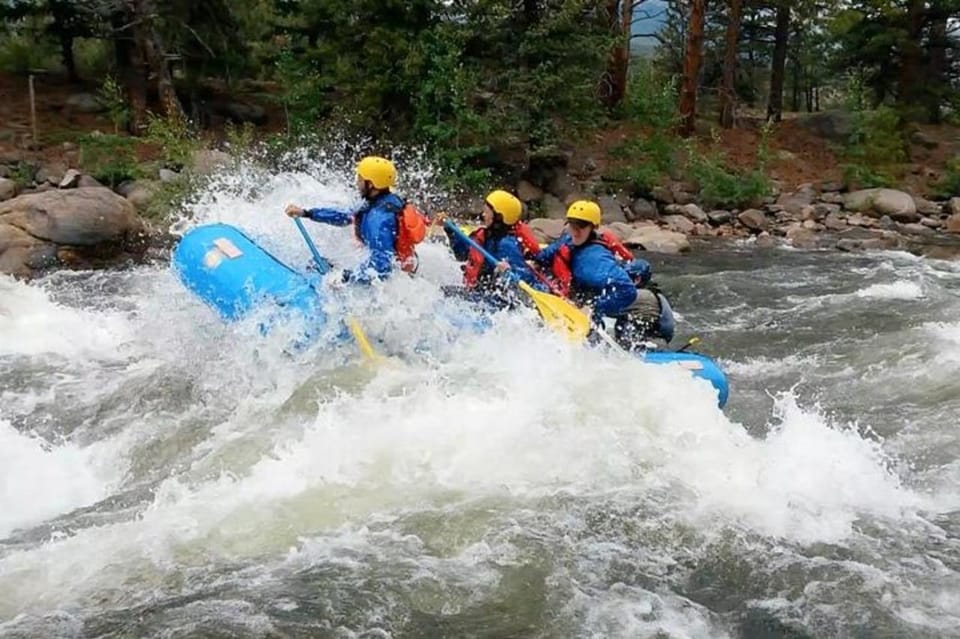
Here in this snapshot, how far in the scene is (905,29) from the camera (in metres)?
20.5

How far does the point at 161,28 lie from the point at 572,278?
13551 millimetres

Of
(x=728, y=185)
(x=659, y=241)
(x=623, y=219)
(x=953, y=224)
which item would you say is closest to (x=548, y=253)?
(x=659, y=241)

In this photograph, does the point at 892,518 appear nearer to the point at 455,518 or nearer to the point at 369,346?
the point at 455,518

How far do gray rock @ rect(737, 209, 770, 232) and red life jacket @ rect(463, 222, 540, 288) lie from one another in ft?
32.1

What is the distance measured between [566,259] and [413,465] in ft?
7.88

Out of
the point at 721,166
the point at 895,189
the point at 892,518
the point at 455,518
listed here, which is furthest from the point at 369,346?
the point at 895,189

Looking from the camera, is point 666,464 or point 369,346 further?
point 369,346

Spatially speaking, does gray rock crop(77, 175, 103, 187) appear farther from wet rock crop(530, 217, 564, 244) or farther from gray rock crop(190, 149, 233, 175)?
wet rock crop(530, 217, 564, 244)

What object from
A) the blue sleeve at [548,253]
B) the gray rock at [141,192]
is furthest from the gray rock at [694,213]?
the blue sleeve at [548,253]

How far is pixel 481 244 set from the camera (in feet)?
26.2

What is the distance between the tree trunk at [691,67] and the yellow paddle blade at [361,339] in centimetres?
1350

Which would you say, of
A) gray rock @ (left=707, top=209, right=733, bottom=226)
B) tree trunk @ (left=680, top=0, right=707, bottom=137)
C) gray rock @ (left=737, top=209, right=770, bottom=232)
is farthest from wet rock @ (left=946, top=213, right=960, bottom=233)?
tree trunk @ (left=680, top=0, right=707, bottom=137)

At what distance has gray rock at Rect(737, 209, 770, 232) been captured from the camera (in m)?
16.8

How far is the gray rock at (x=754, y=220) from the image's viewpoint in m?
16.8
